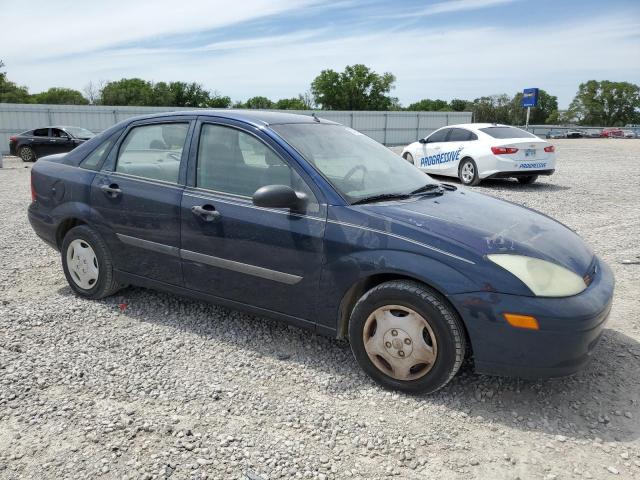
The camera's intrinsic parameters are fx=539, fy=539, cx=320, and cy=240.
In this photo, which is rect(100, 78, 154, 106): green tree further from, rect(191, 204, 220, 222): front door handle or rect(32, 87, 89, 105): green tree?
rect(191, 204, 220, 222): front door handle

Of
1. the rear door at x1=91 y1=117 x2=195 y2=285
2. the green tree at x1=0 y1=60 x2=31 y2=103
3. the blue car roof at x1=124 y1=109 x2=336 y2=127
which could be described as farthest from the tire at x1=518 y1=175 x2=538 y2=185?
the green tree at x1=0 y1=60 x2=31 y2=103

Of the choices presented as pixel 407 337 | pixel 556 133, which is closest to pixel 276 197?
pixel 407 337

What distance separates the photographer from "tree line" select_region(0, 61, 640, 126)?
7588cm

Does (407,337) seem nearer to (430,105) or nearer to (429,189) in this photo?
(429,189)

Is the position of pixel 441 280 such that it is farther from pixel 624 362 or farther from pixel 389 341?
pixel 624 362

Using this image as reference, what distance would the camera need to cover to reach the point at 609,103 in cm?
10394

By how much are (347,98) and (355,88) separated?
1.92 m

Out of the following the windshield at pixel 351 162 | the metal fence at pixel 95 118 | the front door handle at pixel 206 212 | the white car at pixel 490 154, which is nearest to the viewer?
the windshield at pixel 351 162

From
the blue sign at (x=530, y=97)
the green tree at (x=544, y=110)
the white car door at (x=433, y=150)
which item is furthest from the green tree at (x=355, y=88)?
the white car door at (x=433, y=150)

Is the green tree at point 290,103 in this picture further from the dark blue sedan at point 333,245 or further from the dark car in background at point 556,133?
the dark blue sedan at point 333,245

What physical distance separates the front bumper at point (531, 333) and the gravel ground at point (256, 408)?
33 centimetres

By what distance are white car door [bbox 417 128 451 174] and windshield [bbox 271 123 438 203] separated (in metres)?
9.29

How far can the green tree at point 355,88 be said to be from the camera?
8188cm

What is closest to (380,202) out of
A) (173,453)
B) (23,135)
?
(173,453)
